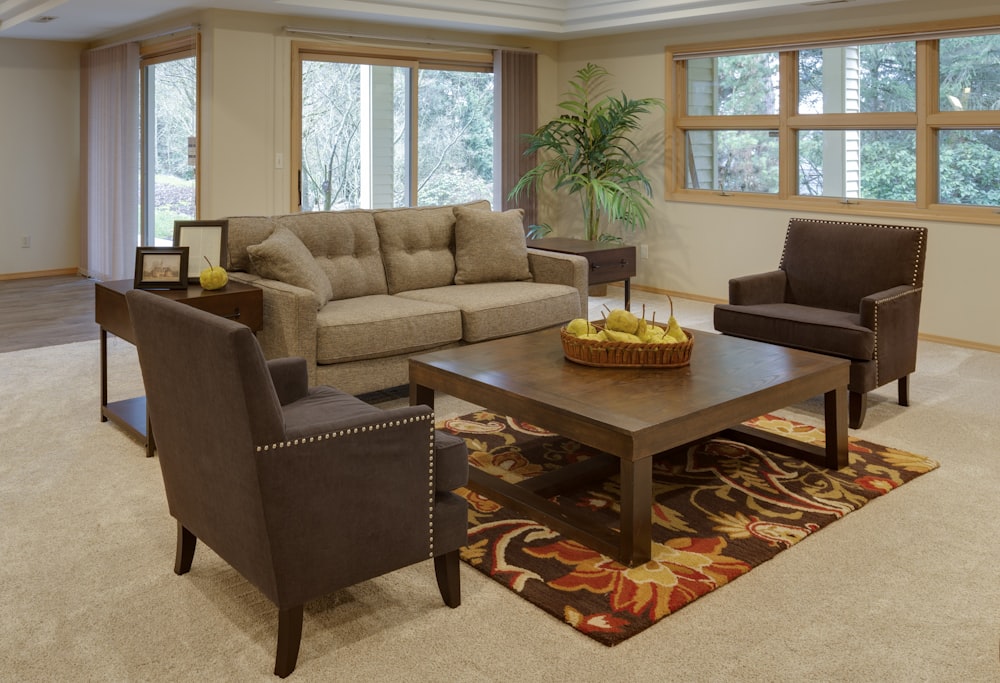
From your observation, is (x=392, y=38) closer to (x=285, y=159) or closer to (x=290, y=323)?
(x=285, y=159)

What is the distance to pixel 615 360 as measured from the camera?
11.7ft

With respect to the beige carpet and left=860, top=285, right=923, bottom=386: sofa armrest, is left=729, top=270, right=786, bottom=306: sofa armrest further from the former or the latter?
the beige carpet

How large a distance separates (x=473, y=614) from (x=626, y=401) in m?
0.87

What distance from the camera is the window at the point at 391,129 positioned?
720cm

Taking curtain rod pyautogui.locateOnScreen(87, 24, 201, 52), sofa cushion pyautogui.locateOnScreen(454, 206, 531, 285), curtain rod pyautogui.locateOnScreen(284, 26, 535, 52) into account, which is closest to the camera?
sofa cushion pyautogui.locateOnScreen(454, 206, 531, 285)

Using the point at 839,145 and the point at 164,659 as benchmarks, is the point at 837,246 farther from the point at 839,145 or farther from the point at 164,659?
the point at 164,659

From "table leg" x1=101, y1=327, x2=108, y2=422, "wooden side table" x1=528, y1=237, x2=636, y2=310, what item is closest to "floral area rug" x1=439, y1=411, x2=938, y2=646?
"table leg" x1=101, y1=327, x2=108, y2=422

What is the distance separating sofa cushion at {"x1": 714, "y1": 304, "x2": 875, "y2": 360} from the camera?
171 inches

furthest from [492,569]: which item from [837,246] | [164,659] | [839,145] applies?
Answer: [839,145]

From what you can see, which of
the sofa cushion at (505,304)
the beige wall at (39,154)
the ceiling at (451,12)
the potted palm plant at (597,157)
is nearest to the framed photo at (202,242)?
the sofa cushion at (505,304)

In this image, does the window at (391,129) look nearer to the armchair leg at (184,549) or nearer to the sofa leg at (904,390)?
the sofa leg at (904,390)

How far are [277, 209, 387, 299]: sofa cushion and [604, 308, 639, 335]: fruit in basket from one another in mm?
1731

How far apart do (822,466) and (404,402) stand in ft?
6.47

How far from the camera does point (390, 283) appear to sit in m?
5.23
